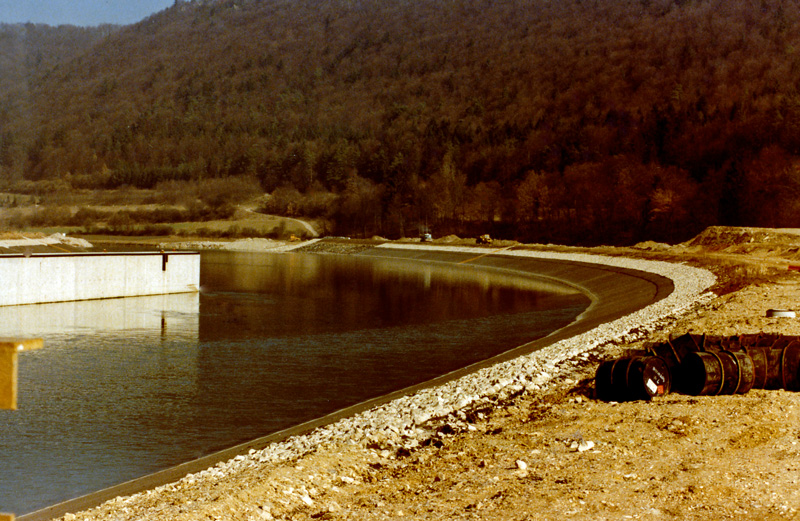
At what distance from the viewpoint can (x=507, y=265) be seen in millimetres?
88188

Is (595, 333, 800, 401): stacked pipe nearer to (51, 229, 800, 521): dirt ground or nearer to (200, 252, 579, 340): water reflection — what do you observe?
(51, 229, 800, 521): dirt ground

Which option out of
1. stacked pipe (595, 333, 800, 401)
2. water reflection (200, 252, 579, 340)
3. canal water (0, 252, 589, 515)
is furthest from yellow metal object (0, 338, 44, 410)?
water reflection (200, 252, 579, 340)

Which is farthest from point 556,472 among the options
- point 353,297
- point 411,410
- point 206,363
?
point 353,297

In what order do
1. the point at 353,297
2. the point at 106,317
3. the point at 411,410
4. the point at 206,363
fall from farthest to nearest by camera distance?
the point at 353,297 → the point at 106,317 → the point at 206,363 → the point at 411,410

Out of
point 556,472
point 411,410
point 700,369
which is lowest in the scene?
point 411,410

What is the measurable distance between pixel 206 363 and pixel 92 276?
23400 millimetres

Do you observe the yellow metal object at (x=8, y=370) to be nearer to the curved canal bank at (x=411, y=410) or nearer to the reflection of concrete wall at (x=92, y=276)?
the curved canal bank at (x=411, y=410)

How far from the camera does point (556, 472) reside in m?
11.0

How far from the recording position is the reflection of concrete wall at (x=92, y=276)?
140 ft

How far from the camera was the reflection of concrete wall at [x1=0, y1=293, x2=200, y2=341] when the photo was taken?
114 feet

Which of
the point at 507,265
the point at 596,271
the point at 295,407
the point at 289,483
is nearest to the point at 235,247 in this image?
the point at 507,265

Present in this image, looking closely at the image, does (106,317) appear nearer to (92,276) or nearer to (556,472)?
(92,276)

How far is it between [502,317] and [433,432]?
28465 mm

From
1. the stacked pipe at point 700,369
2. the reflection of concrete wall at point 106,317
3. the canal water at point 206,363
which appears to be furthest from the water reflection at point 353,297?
the stacked pipe at point 700,369
